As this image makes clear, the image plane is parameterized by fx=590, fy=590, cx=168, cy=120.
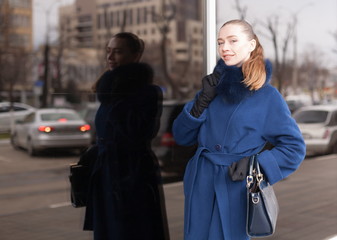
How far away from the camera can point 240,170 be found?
246 cm

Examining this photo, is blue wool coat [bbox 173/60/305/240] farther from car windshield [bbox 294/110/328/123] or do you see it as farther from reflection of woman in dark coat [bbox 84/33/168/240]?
car windshield [bbox 294/110/328/123]

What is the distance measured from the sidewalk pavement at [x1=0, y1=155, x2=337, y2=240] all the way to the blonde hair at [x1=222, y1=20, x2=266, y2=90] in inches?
48.2

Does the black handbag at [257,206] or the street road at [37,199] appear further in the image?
the street road at [37,199]

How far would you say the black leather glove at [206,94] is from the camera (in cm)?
255

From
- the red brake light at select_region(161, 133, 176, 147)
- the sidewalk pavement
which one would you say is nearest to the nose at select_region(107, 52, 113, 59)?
the sidewalk pavement

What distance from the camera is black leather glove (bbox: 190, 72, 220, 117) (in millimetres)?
2553

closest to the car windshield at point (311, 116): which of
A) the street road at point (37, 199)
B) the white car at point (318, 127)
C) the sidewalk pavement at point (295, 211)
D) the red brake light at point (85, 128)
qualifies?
the white car at point (318, 127)

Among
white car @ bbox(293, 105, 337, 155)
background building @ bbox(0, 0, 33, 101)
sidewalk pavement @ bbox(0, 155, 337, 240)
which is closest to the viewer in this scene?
background building @ bbox(0, 0, 33, 101)

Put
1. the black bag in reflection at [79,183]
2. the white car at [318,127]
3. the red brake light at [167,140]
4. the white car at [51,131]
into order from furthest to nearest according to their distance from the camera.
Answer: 1. the white car at [318,127]
2. the red brake light at [167,140]
3. the black bag in reflection at [79,183]
4. the white car at [51,131]

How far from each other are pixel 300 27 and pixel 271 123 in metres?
2.43

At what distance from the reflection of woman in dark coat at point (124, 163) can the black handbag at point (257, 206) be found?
2.99ft

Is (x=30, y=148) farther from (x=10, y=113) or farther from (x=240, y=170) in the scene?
(x=240, y=170)

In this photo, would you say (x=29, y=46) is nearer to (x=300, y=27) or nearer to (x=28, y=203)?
(x=28, y=203)

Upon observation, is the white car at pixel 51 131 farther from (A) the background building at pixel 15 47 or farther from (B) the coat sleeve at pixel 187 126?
(B) the coat sleeve at pixel 187 126
